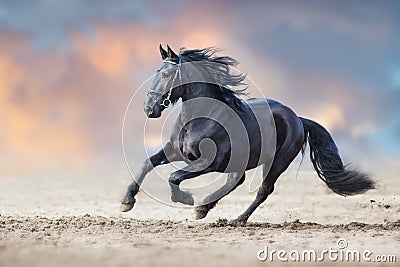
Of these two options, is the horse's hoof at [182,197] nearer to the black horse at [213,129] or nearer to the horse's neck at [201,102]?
the black horse at [213,129]

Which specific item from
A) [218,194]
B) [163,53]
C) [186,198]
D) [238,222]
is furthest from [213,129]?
[238,222]

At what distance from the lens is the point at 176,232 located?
805 cm

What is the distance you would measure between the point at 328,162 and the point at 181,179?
2910mm

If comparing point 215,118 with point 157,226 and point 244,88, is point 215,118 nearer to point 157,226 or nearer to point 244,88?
point 244,88

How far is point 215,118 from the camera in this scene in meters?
8.48

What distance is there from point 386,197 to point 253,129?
295 inches

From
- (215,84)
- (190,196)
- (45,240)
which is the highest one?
(215,84)

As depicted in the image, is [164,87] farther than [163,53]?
No

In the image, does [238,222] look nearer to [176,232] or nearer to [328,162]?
[176,232]

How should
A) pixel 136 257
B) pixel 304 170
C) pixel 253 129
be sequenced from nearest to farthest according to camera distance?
pixel 136 257 → pixel 253 129 → pixel 304 170

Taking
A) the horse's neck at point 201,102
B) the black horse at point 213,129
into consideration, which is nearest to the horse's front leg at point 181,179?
the black horse at point 213,129

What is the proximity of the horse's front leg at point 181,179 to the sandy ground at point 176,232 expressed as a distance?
1.26ft

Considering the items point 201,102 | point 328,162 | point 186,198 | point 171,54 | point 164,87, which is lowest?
point 186,198

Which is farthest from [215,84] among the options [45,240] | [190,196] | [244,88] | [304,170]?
[304,170]
